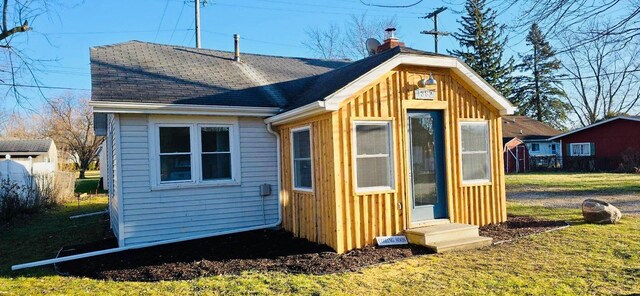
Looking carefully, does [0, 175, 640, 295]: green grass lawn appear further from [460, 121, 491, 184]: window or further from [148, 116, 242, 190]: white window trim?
[148, 116, 242, 190]: white window trim

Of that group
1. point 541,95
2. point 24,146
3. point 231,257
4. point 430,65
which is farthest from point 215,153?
point 541,95

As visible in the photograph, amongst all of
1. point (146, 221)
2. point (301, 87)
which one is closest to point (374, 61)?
point (301, 87)

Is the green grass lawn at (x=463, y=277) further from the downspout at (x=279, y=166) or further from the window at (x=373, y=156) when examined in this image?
the downspout at (x=279, y=166)

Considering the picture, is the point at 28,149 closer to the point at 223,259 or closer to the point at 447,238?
the point at 223,259

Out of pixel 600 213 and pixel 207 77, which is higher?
pixel 207 77

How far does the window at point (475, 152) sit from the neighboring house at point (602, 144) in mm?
23133

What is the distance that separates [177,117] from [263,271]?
3.78m

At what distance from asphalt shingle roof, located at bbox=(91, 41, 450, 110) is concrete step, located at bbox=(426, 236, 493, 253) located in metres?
3.16

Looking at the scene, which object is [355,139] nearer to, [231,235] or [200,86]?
[231,235]

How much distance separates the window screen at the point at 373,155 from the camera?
24.1ft

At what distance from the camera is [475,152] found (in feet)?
28.2

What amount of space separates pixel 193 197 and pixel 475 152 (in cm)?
575

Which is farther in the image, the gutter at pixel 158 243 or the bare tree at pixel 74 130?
the bare tree at pixel 74 130

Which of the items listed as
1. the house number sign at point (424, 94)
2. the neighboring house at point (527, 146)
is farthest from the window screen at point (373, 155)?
the neighboring house at point (527, 146)
